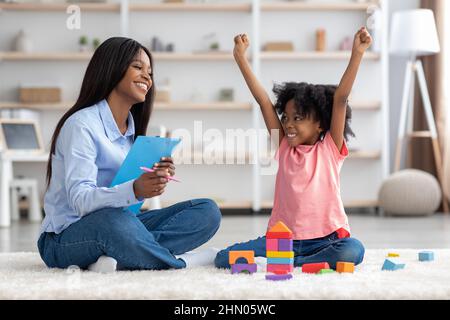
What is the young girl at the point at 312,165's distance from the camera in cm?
199

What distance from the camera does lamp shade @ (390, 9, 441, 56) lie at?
14.9 feet

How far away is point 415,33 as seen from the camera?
455 cm

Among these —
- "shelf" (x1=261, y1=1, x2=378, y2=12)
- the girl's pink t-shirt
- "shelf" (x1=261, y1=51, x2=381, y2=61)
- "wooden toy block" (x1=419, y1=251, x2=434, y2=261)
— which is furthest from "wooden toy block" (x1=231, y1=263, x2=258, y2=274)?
"shelf" (x1=261, y1=1, x2=378, y2=12)

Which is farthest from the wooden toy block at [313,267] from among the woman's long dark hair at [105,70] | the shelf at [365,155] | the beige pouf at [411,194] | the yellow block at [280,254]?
the shelf at [365,155]

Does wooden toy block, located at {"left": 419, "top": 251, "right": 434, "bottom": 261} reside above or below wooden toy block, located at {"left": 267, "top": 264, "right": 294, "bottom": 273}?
below

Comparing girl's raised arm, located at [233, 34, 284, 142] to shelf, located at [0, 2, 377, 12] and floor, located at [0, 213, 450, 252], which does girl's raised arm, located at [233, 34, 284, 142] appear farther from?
shelf, located at [0, 2, 377, 12]

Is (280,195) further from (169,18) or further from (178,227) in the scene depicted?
(169,18)

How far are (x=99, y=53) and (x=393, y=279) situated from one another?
0.94 metres

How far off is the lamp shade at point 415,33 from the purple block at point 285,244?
10.1ft

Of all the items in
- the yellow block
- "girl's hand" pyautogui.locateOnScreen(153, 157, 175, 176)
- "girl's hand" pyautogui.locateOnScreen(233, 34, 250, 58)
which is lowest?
the yellow block

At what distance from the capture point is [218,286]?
1.59 metres

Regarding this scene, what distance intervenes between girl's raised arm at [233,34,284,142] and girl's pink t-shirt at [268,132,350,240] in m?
0.08

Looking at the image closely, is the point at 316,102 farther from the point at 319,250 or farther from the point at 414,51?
the point at 414,51

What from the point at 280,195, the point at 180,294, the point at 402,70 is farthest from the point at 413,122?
the point at 180,294
